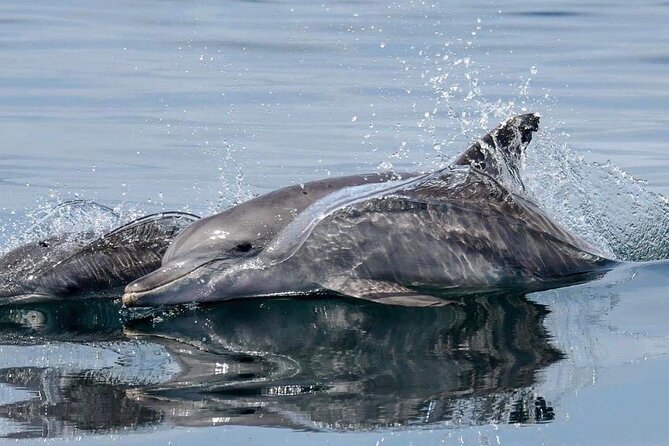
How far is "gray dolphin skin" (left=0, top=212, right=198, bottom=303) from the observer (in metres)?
9.66

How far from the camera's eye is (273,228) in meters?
9.52

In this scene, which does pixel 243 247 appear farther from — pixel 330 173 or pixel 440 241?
pixel 330 173

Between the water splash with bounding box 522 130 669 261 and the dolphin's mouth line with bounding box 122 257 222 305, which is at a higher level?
the water splash with bounding box 522 130 669 261

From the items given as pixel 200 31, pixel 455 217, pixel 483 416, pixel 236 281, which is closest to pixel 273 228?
pixel 236 281

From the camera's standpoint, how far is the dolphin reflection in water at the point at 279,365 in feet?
21.2

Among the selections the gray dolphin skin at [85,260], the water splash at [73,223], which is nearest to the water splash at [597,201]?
the gray dolphin skin at [85,260]

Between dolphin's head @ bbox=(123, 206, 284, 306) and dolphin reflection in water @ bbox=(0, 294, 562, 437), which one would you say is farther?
dolphin's head @ bbox=(123, 206, 284, 306)

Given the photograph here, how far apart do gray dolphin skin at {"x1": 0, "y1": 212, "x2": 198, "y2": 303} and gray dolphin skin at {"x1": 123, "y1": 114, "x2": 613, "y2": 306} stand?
68cm

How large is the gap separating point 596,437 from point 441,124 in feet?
39.4

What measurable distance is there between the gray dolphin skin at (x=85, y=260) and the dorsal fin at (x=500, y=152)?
2.03 meters

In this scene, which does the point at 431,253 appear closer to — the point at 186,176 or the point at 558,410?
the point at 558,410

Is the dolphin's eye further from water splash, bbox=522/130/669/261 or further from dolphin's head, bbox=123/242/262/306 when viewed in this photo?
water splash, bbox=522/130/669/261

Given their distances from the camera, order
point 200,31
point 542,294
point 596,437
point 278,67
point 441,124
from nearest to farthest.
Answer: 1. point 596,437
2. point 542,294
3. point 441,124
4. point 278,67
5. point 200,31

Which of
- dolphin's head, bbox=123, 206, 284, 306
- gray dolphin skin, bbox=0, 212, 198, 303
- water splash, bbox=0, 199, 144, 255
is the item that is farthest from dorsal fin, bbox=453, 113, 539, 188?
water splash, bbox=0, 199, 144, 255
